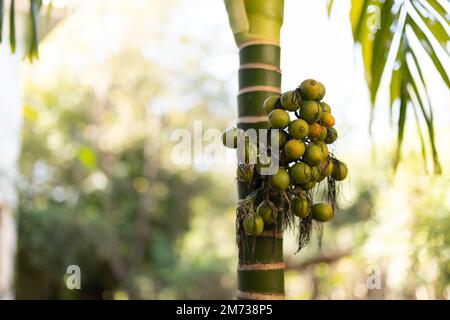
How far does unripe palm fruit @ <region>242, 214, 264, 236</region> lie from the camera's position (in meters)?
1.25

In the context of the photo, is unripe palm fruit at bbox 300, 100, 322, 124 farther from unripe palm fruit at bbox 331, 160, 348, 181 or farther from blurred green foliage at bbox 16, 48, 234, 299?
blurred green foliage at bbox 16, 48, 234, 299

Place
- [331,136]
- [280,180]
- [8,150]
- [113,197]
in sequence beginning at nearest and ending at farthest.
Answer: [280,180] → [331,136] → [8,150] → [113,197]

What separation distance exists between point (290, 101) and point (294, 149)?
12 centimetres

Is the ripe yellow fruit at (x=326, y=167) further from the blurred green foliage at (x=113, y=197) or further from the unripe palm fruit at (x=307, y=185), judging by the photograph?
the blurred green foliage at (x=113, y=197)

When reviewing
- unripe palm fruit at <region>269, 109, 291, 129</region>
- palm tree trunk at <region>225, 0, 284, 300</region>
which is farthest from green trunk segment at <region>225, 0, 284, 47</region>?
unripe palm fruit at <region>269, 109, 291, 129</region>

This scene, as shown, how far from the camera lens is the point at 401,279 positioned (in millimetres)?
5926

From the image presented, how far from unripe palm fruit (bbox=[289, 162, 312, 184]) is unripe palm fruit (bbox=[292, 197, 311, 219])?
4cm

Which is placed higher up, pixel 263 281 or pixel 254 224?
pixel 254 224

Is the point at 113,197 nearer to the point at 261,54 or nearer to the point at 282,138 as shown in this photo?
the point at 261,54

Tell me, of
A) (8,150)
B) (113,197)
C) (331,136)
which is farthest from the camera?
(113,197)

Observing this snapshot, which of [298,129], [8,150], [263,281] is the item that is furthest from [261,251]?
[8,150]

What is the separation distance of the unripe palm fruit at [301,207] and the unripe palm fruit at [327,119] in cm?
19

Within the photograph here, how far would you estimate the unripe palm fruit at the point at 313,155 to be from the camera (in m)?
1.26

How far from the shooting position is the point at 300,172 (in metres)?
1.26
